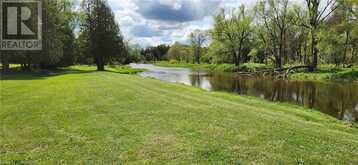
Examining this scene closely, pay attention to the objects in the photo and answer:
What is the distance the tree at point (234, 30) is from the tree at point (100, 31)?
25.3 meters

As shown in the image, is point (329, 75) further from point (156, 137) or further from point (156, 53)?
point (156, 53)

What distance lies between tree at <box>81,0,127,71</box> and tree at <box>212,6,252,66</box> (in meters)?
→ 25.3

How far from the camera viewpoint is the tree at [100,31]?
4903 cm

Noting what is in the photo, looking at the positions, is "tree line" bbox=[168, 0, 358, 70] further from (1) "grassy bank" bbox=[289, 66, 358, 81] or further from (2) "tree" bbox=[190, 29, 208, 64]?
(2) "tree" bbox=[190, 29, 208, 64]

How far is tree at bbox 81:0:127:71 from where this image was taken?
49.0 metres

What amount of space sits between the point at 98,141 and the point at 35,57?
3286 centimetres

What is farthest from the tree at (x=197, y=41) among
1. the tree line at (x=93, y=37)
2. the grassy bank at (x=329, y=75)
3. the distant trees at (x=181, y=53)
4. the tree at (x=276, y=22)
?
the grassy bank at (x=329, y=75)

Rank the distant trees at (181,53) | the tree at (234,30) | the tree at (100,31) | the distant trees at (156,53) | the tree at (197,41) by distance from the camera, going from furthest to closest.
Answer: the distant trees at (156,53) → the distant trees at (181,53) → the tree at (197,41) → the tree at (234,30) → the tree at (100,31)

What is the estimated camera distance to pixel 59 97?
15.4 meters

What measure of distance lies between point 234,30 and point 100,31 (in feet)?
95.8

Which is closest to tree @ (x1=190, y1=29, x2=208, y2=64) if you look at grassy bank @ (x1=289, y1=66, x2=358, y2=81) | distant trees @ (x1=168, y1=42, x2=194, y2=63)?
distant trees @ (x1=168, y1=42, x2=194, y2=63)

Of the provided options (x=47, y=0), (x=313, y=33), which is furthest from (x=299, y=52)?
(x=47, y=0)

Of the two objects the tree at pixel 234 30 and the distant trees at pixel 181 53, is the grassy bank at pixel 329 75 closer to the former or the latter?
the tree at pixel 234 30

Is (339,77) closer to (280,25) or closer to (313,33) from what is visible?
(313,33)
